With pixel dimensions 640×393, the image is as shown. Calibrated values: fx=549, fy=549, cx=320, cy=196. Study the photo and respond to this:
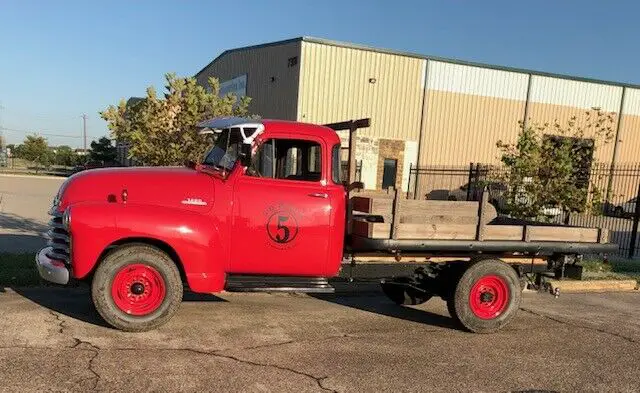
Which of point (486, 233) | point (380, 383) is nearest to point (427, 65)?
point (486, 233)

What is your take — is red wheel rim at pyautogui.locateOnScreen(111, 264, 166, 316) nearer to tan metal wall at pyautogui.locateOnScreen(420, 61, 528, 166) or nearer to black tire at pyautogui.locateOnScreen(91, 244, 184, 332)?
black tire at pyautogui.locateOnScreen(91, 244, 184, 332)

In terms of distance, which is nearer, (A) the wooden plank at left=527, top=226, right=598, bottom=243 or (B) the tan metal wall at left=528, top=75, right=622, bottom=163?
(A) the wooden plank at left=527, top=226, right=598, bottom=243

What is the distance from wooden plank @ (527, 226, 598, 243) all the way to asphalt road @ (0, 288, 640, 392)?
1.09 meters

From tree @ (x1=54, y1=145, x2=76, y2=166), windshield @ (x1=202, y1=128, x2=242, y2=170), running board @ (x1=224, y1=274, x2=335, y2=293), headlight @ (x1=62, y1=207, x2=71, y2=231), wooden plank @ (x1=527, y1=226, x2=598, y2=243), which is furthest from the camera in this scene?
tree @ (x1=54, y1=145, x2=76, y2=166)

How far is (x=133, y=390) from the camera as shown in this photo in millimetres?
4105

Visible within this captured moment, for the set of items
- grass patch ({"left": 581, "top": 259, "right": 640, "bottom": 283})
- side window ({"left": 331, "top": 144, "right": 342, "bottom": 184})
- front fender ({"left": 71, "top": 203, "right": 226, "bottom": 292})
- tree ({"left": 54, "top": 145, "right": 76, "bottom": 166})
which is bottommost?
tree ({"left": 54, "top": 145, "right": 76, "bottom": 166})

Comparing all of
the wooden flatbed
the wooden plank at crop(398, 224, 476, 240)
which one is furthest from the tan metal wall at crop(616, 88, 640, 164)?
the wooden plank at crop(398, 224, 476, 240)

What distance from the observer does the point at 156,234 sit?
532cm

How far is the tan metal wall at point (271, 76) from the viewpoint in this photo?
85.6ft

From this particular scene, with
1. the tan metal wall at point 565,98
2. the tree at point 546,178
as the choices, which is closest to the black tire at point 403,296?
the tree at point 546,178

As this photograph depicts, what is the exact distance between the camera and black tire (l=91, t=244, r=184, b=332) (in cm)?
525

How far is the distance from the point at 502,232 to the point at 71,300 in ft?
17.1

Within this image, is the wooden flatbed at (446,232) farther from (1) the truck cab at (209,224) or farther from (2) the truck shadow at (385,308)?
(2) the truck shadow at (385,308)

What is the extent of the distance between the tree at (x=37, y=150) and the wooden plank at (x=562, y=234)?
66.6 meters
